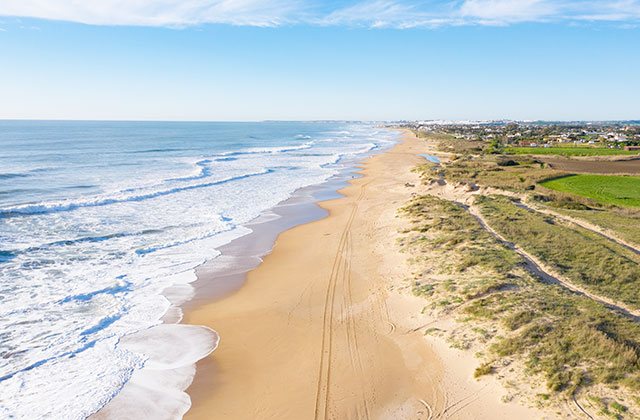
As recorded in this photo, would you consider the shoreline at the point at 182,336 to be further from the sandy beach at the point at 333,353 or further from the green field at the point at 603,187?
the green field at the point at 603,187

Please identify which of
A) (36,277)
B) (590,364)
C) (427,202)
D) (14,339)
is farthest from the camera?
(427,202)

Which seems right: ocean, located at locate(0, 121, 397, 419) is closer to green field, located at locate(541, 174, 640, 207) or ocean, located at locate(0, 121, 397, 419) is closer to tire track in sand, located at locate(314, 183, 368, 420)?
tire track in sand, located at locate(314, 183, 368, 420)

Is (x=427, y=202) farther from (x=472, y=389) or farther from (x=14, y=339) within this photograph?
(x=14, y=339)

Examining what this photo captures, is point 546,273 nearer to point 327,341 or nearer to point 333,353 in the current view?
A: point 327,341

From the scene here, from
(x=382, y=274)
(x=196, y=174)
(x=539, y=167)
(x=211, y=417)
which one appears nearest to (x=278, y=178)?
(x=196, y=174)

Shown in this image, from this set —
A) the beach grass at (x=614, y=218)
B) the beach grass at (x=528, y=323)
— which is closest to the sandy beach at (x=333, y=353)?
the beach grass at (x=528, y=323)

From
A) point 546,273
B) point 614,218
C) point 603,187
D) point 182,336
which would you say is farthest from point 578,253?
point 603,187
